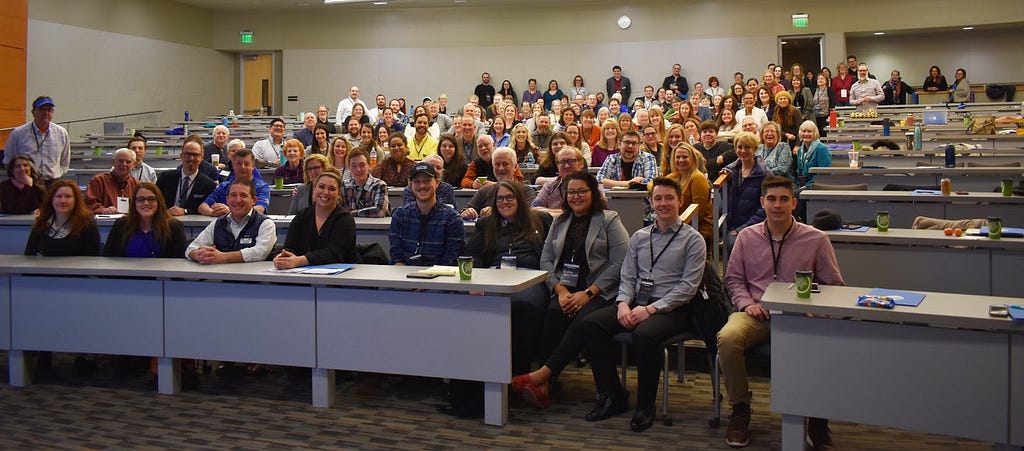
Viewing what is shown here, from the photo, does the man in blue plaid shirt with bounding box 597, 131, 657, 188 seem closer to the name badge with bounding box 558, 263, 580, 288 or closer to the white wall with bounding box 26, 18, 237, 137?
the name badge with bounding box 558, 263, 580, 288

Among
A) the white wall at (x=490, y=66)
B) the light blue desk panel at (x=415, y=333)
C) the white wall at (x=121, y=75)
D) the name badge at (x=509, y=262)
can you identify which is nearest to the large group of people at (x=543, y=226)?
the name badge at (x=509, y=262)

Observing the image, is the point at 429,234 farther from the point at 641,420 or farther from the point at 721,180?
the point at 721,180

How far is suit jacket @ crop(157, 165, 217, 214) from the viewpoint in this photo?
6.79 m

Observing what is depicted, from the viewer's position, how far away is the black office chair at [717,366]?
3.68 m

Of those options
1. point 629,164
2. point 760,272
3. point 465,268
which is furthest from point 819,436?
point 629,164

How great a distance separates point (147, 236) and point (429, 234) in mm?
1744

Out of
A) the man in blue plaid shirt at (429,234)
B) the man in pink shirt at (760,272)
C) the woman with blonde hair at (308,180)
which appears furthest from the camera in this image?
the woman with blonde hair at (308,180)

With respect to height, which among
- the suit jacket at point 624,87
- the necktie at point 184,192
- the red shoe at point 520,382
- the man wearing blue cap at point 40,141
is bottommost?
the red shoe at point 520,382

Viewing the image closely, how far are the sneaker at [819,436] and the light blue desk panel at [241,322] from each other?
2.41 metres

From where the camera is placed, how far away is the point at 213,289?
440 cm

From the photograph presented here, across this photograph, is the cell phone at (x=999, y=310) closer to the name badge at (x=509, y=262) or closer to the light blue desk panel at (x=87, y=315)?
the name badge at (x=509, y=262)

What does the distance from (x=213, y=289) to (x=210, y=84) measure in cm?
1693

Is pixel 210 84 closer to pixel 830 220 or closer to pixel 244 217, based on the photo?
pixel 244 217

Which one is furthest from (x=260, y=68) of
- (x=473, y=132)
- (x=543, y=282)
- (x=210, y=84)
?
(x=543, y=282)
